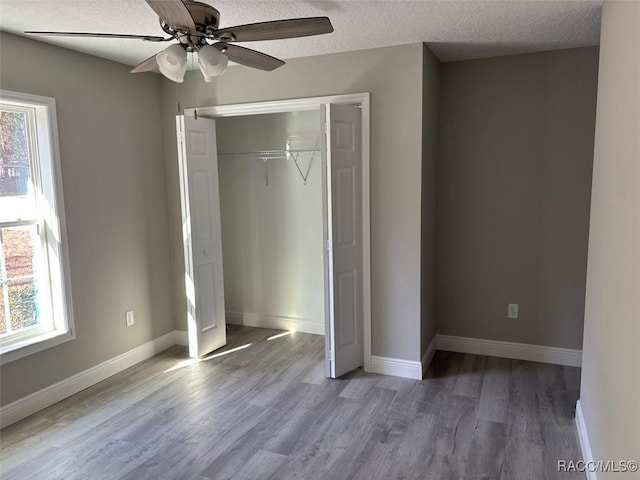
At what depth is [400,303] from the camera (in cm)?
354

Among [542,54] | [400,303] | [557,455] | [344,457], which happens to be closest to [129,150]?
[400,303]

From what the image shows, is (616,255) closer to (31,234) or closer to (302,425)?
(302,425)

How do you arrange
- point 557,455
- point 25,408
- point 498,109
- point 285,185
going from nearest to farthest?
point 557,455
point 25,408
point 498,109
point 285,185

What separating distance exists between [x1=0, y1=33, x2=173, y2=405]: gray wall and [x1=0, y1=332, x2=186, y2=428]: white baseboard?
0.05 m

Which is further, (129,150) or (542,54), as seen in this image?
(129,150)

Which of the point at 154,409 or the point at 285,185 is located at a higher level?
the point at 285,185

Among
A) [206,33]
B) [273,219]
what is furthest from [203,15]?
[273,219]

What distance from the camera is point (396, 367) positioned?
142 inches

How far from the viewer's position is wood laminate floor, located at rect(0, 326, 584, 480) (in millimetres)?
2504

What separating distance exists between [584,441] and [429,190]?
1.93 metres

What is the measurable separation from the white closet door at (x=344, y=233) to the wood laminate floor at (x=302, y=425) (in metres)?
0.30

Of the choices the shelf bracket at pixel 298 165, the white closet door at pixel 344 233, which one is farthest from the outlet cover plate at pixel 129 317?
the shelf bracket at pixel 298 165

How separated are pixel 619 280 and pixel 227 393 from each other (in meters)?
2.59

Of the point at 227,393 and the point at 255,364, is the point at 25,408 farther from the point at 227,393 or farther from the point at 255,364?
the point at 255,364
